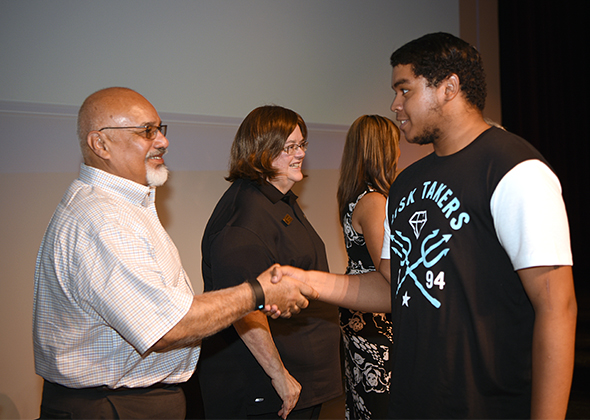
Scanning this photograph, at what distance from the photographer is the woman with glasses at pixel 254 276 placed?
5.51 ft

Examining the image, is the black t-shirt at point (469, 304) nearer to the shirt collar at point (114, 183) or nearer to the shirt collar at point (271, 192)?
the shirt collar at point (271, 192)

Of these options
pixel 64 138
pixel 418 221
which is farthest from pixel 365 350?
pixel 64 138

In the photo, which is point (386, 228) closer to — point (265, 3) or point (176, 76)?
point (176, 76)

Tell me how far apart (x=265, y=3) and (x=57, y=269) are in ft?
8.63

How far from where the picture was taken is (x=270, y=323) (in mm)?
1851

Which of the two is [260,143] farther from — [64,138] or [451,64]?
[64,138]

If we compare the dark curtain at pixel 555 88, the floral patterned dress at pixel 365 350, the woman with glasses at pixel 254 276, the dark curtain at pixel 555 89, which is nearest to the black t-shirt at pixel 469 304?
the woman with glasses at pixel 254 276

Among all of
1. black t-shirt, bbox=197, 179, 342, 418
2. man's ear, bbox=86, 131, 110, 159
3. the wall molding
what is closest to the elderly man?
man's ear, bbox=86, 131, 110, 159

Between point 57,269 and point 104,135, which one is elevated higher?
point 104,135

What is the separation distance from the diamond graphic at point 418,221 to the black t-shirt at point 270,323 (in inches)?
25.3

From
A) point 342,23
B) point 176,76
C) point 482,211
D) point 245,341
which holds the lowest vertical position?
point 245,341

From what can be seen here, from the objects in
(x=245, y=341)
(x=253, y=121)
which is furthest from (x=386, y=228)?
(x=253, y=121)

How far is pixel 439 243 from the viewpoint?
1.15 metres

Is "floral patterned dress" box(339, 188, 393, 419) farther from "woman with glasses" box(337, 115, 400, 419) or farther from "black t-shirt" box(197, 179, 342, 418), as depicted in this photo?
"black t-shirt" box(197, 179, 342, 418)
